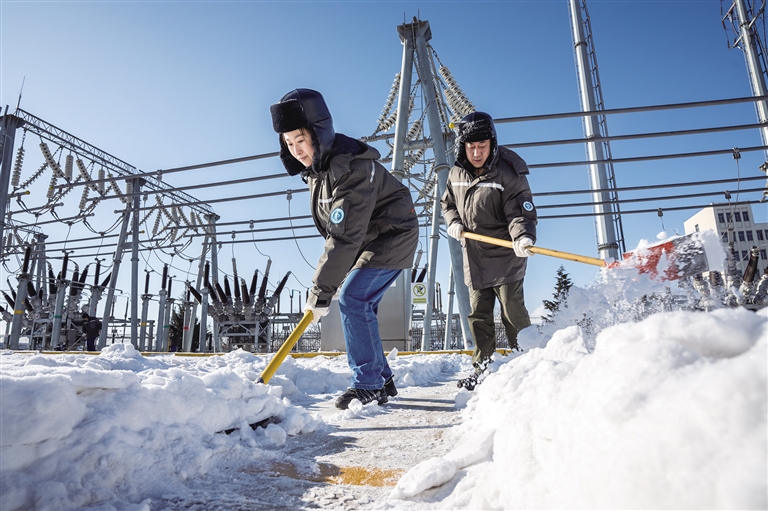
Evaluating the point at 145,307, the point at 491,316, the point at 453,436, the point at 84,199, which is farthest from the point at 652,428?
the point at 145,307

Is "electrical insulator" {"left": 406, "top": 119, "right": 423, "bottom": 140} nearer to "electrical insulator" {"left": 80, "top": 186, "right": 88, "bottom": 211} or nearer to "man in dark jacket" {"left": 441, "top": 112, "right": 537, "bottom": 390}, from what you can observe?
"man in dark jacket" {"left": 441, "top": 112, "right": 537, "bottom": 390}

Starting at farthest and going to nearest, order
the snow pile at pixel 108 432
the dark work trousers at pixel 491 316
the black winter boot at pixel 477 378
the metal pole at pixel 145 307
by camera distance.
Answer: the metal pole at pixel 145 307 < the dark work trousers at pixel 491 316 < the black winter boot at pixel 477 378 < the snow pile at pixel 108 432

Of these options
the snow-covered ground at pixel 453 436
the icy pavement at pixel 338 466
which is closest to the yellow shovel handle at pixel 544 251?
the snow-covered ground at pixel 453 436

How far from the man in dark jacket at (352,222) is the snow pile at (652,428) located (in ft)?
4.78

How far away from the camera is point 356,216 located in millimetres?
2324

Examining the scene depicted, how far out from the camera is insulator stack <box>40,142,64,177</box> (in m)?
9.32

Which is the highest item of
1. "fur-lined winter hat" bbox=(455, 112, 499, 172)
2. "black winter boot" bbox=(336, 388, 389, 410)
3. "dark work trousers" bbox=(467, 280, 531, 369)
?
"fur-lined winter hat" bbox=(455, 112, 499, 172)

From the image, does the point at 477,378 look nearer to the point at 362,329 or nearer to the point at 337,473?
the point at 362,329

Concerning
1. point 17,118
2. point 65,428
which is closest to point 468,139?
point 65,428

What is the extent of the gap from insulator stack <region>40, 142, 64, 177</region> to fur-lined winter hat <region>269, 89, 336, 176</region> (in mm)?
9638

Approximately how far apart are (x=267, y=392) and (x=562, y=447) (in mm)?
1426

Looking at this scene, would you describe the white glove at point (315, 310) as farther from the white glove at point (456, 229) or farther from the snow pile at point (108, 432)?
the white glove at point (456, 229)

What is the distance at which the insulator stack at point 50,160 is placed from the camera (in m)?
9.32

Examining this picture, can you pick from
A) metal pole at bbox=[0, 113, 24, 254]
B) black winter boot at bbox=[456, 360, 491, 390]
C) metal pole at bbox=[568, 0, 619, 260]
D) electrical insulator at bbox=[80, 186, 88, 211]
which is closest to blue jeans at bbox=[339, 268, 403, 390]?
black winter boot at bbox=[456, 360, 491, 390]
